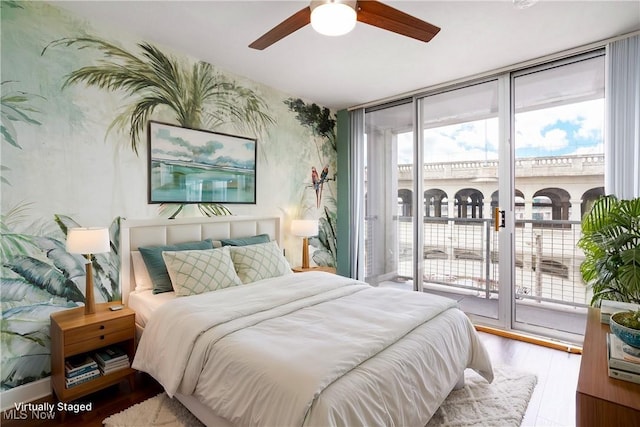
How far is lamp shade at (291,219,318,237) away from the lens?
3713mm

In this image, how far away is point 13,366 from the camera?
6.72ft

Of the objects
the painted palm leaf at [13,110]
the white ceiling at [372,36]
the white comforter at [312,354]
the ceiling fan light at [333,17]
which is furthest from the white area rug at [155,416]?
the white ceiling at [372,36]

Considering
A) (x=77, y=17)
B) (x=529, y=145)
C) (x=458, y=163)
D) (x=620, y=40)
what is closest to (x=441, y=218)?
(x=458, y=163)

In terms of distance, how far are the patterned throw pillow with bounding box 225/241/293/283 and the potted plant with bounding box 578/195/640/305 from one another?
235cm

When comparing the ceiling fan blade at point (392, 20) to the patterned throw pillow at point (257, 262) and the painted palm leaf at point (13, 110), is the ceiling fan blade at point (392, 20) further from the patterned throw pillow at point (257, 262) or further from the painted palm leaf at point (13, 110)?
the painted palm leaf at point (13, 110)

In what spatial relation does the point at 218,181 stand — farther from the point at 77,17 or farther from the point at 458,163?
the point at 458,163

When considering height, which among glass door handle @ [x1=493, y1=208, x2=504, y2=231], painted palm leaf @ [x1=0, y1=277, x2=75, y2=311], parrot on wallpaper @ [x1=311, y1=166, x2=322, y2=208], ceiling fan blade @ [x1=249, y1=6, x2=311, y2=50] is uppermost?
ceiling fan blade @ [x1=249, y1=6, x2=311, y2=50]

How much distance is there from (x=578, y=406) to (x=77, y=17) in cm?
361

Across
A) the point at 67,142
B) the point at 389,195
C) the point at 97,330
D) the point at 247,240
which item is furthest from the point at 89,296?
the point at 389,195

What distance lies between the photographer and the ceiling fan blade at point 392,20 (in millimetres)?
1669

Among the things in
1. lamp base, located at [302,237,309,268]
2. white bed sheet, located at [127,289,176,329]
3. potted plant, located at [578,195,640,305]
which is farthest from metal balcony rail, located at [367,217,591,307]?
white bed sheet, located at [127,289,176,329]

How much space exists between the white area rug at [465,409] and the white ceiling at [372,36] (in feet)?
8.59

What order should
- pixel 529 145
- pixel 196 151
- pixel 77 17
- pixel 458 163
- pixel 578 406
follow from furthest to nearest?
pixel 458 163 < pixel 529 145 < pixel 196 151 < pixel 77 17 < pixel 578 406

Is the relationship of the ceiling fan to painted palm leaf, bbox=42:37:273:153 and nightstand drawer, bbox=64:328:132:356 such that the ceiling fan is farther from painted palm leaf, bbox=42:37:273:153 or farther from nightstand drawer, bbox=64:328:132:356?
nightstand drawer, bbox=64:328:132:356
